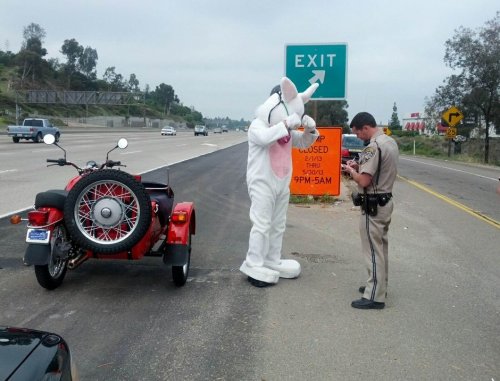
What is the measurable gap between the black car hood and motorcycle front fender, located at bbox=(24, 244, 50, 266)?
2.24 meters

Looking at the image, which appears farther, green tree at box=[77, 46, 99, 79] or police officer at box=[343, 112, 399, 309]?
green tree at box=[77, 46, 99, 79]

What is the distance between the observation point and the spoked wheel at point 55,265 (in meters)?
4.95

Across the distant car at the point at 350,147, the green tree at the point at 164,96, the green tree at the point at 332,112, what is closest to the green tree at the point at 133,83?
the green tree at the point at 164,96

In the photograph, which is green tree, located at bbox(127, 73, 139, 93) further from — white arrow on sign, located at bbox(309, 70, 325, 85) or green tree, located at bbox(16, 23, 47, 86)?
white arrow on sign, located at bbox(309, 70, 325, 85)

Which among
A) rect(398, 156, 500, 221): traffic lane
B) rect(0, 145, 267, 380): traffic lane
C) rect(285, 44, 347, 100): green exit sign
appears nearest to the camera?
rect(0, 145, 267, 380): traffic lane

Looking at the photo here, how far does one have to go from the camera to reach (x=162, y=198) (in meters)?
5.61

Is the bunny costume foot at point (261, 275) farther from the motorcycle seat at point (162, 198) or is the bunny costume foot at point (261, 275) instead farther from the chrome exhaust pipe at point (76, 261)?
the chrome exhaust pipe at point (76, 261)

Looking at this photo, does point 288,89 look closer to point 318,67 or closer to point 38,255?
point 38,255

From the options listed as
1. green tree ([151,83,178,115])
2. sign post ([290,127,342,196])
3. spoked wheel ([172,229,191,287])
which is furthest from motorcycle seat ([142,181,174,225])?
green tree ([151,83,178,115])

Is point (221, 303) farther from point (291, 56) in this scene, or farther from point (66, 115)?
point (66, 115)

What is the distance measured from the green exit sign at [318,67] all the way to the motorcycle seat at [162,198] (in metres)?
5.95

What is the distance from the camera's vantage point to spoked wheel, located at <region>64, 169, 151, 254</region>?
185 inches

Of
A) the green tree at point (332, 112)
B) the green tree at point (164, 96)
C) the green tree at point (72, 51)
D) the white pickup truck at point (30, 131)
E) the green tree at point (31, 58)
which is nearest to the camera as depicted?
the white pickup truck at point (30, 131)

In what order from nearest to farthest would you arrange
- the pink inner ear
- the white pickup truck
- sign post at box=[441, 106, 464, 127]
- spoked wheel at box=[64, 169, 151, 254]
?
spoked wheel at box=[64, 169, 151, 254]
the pink inner ear
the white pickup truck
sign post at box=[441, 106, 464, 127]
